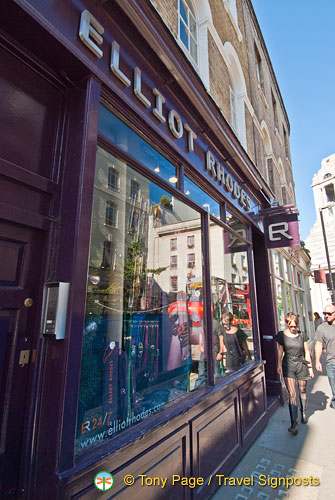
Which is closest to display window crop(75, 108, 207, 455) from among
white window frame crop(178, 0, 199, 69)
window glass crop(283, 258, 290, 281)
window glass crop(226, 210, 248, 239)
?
window glass crop(226, 210, 248, 239)

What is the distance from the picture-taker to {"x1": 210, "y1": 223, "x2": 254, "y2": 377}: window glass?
4.05 m

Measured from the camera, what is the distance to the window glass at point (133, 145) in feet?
7.74

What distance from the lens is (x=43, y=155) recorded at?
77.6 inches

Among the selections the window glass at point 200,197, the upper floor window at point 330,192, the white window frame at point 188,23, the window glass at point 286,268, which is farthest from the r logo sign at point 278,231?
the upper floor window at point 330,192

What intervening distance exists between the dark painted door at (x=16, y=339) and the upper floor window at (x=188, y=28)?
16.3ft

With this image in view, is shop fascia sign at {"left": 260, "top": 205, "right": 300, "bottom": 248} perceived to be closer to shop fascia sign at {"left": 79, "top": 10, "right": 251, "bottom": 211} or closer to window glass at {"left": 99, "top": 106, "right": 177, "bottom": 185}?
shop fascia sign at {"left": 79, "top": 10, "right": 251, "bottom": 211}

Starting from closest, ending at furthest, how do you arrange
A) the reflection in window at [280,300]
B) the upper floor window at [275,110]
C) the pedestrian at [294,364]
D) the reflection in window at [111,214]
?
the reflection in window at [111,214], the pedestrian at [294,364], the reflection in window at [280,300], the upper floor window at [275,110]

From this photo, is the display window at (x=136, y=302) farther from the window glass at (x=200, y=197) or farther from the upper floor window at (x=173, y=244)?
the window glass at (x=200, y=197)

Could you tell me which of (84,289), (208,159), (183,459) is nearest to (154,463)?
(183,459)

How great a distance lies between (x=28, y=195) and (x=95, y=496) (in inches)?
79.9

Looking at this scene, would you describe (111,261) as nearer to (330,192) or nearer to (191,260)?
(191,260)

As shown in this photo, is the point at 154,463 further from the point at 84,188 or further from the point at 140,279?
the point at 84,188

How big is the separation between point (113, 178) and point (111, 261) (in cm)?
97

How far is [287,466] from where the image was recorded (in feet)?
10.9
